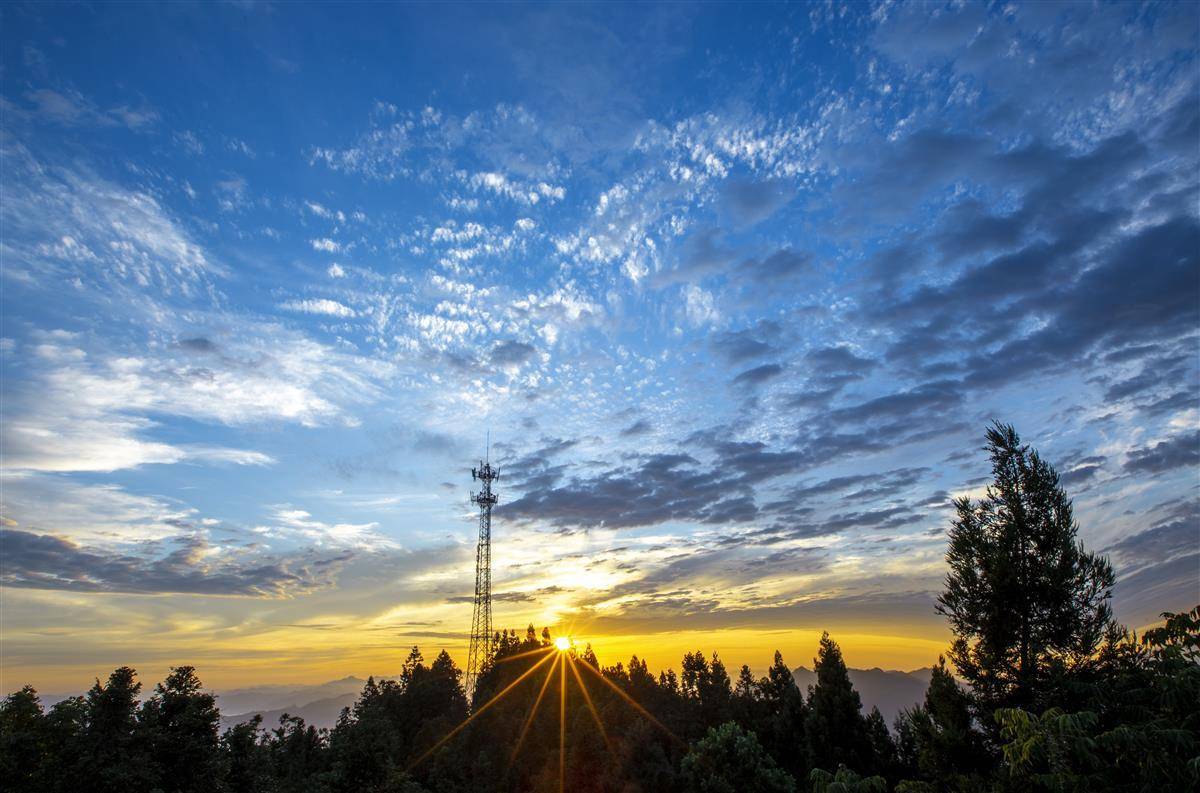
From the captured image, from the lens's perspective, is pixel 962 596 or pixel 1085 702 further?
pixel 962 596

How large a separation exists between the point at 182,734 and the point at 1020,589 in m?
49.1

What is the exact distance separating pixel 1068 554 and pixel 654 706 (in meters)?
69.2

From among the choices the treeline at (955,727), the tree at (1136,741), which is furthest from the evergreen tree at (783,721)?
the tree at (1136,741)

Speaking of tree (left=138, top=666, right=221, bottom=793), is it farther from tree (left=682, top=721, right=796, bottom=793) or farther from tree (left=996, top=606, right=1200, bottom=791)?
tree (left=996, top=606, right=1200, bottom=791)

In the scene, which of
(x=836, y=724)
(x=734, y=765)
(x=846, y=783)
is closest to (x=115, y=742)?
(x=734, y=765)

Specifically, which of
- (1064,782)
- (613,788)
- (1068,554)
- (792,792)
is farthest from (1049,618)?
(613,788)

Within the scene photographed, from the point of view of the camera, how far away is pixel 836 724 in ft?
159

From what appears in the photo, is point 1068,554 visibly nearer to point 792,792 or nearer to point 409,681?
point 792,792

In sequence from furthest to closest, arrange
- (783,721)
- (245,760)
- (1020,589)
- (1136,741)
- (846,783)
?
(783,721)
(245,760)
(1020,589)
(846,783)
(1136,741)

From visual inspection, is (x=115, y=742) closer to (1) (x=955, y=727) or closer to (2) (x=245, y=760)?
(2) (x=245, y=760)

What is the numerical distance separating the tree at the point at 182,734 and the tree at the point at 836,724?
1715 inches

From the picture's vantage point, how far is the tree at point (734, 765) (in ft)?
94.1

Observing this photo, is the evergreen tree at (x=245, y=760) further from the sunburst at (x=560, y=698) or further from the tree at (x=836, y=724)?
the tree at (x=836, y=724)

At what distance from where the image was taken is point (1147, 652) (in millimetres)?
24938
